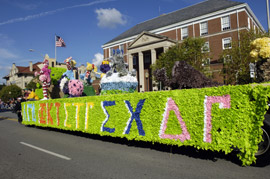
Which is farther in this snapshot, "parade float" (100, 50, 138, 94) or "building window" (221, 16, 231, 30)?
"building window" (221, 16, 231, 30)

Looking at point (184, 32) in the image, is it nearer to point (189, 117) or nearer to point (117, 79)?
point (117, 79)

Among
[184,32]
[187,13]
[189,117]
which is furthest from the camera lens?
[187,13]

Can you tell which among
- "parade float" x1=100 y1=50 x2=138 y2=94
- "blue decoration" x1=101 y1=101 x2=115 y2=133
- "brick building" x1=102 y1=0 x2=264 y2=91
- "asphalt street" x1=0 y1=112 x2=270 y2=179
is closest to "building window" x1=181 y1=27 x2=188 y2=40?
"brick building" x1=102 y1=0 x2=264 y2=91

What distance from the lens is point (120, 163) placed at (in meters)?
4.77

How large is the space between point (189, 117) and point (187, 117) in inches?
2.4

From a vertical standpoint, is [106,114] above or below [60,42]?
below

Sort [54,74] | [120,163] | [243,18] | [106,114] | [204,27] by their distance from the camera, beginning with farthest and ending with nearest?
[204,27] < [243,18] < [54,74] < [106,114] < [120,163]

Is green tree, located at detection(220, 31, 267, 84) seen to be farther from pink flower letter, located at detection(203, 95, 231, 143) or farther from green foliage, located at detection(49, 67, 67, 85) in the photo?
green foliage, located at detection(49, 67, 67, 85)

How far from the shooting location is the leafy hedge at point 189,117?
4230 millimetres

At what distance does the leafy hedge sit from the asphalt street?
371 millimetres

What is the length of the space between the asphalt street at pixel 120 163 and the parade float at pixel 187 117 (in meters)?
0.36

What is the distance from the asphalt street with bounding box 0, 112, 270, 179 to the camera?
4035 mm

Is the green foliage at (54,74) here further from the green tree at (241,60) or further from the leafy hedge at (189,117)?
the green tree at (241,60)

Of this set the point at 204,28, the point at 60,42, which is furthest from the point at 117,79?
the point at 204,28
